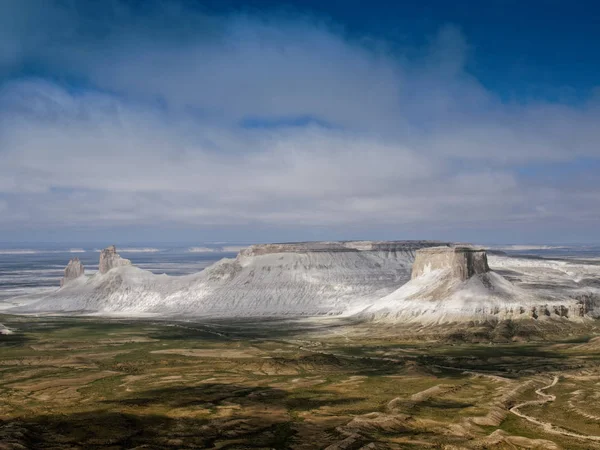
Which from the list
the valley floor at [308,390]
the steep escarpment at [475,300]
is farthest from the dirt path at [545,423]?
the steep escarpment at [475,300]

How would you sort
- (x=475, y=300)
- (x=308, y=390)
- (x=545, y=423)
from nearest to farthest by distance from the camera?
(x=545, y=423)
(x=308, y=390)
(x=475, y=300)

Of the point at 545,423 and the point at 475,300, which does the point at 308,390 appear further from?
the point at 475,300

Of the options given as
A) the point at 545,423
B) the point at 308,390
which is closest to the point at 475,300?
the point at 308,390

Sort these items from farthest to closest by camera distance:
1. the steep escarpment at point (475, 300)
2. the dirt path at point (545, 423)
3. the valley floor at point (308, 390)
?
the steep escarpment at point (475, 300)
the valley floor at point (308, 390)
the dirt path at point (545, 423)

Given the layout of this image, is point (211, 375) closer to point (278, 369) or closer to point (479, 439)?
point (278, 369)

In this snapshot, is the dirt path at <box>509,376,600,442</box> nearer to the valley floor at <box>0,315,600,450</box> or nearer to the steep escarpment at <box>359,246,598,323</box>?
the valley floor at <box>0,315,600,450</box>

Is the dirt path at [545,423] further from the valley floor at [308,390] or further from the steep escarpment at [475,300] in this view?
the steep escarpment at [475,300]

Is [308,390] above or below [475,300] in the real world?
below

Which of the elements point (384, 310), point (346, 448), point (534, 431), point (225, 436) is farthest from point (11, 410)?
point (384, 310)
